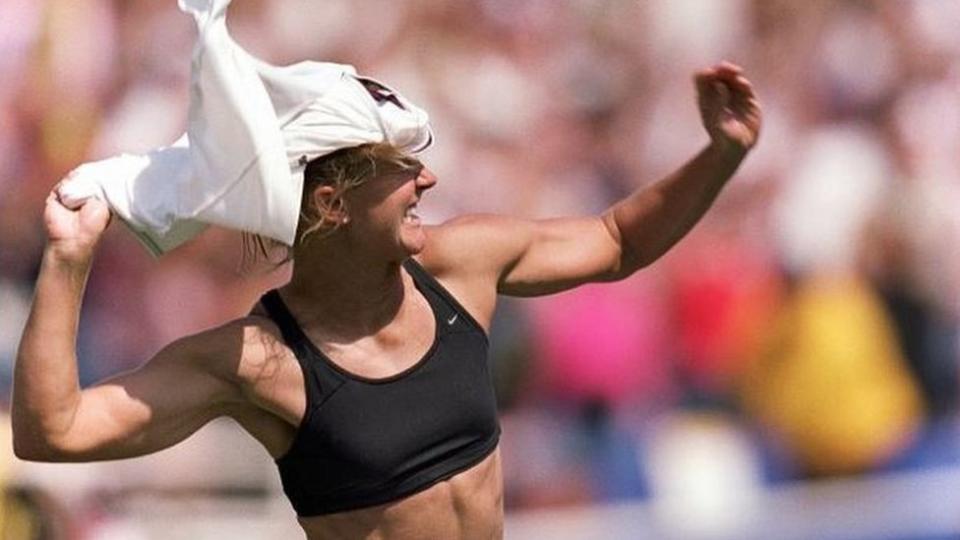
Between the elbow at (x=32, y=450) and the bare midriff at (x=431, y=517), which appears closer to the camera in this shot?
the elbow at (x=32, y=450)

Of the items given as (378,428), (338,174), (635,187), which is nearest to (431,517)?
(378,428)

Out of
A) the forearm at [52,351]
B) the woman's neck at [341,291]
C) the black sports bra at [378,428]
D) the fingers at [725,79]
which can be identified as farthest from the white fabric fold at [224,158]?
the fingers at [725,79]

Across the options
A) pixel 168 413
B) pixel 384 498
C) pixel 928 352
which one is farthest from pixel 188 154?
pixel 928 352

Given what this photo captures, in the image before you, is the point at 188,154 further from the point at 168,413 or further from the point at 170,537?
the point at 170,537

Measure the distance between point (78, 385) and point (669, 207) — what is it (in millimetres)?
1417

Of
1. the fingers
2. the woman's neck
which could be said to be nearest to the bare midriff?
the woman's neck

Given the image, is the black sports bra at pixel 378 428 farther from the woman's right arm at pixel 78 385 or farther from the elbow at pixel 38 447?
the elbow at pixel 38 447

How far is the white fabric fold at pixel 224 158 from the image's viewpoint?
4199 millimetres

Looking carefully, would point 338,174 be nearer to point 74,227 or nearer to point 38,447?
point 74,227

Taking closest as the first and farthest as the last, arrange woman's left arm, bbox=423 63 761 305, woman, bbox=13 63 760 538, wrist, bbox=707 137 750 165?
woman, bbox=13 63 760 538
woman's left arm, bbox=423 63 761 305
wrist, bbox=707 137 750 165

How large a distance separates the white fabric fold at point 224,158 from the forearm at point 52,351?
0.13 m

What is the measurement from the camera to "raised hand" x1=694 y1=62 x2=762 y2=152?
489 cm

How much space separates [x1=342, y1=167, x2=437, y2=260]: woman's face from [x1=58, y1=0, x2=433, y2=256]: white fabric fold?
0.53ft

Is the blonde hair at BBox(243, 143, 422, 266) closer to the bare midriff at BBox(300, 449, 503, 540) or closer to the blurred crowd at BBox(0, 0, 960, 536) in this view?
the bare midriff at BBox(300, 449, 503, 540)
